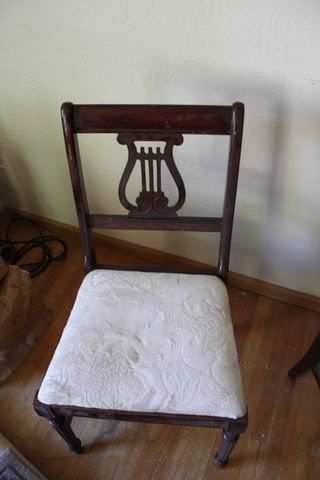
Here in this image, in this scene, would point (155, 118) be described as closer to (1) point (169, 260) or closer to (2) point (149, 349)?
(2) point (149, 349)

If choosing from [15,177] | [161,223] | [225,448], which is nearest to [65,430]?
[225,448]

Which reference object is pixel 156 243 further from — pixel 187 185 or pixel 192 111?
pixel 192 111

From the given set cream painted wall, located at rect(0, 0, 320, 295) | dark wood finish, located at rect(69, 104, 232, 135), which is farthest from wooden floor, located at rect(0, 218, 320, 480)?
dark wood finish, located at rect(69, 104, 232, 135)

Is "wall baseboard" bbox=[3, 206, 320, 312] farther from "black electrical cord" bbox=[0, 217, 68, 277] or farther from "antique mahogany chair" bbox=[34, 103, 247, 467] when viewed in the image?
"antique mahogany chair" bbox=[34, 103, 247, 467]

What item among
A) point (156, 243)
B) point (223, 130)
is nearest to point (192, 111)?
point (223, 130)

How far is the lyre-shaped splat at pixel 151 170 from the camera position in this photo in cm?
76

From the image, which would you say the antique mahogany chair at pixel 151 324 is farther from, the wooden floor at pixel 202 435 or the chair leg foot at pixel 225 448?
the wooden floor at pixel 202 435

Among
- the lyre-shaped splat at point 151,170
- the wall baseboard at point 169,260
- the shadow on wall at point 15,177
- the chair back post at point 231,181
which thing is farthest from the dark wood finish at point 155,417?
the shadow on wall at point 15,177

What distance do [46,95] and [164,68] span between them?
439 mm

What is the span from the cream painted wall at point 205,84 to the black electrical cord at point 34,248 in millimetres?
392

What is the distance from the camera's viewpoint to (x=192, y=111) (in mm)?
722

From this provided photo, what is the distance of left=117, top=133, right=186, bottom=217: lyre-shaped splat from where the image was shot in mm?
761

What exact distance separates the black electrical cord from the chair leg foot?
39.2 inches

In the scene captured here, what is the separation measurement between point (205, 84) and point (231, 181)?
30 cm
